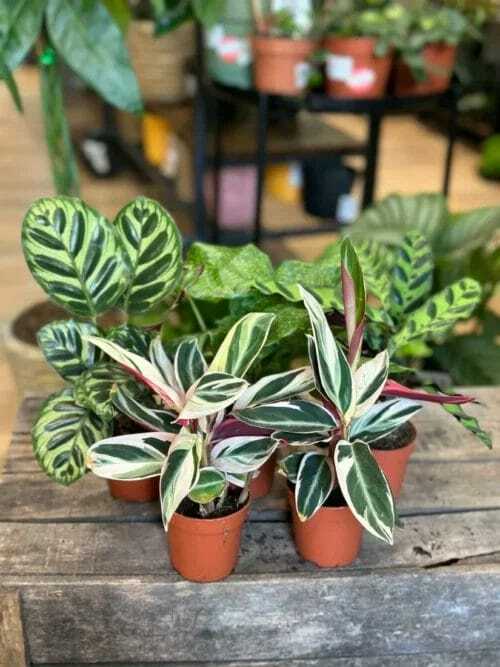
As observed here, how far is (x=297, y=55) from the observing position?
2.29 meters

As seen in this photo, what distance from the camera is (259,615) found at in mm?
918

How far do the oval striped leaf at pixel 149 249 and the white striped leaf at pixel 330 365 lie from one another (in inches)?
8.4

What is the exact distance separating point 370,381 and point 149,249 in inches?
12.4

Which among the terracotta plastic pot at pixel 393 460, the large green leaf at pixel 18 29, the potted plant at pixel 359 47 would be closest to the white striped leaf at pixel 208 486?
the terracotta plastic pot at pixel 393 460

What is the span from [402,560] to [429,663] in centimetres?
14

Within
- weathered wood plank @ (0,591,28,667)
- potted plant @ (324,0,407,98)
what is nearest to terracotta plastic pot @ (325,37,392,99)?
potted plant @ (324,0,407,98)

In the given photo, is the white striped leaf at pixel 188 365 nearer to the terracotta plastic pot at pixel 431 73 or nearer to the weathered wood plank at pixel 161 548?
the weathered wood plank at pixel 161 548

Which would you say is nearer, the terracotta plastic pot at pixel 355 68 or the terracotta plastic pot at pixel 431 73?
the terracotta plastic pot at pixel 355 68

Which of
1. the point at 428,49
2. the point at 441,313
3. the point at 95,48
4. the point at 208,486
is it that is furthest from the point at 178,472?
the point at 428,49

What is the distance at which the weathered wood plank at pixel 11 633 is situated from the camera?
2.92ft

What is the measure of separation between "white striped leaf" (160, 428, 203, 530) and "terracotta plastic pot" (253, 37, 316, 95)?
5.68 ft

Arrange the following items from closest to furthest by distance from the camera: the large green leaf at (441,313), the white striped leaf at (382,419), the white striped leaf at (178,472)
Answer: the white striped leaf at (178,472) < the white striped leaf at (382,419) < the large green leaf at (441,313)

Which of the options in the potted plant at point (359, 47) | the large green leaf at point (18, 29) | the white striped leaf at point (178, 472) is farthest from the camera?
the potted plant at point (359, 47)

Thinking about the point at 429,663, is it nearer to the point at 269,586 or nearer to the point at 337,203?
the point at 269,586
